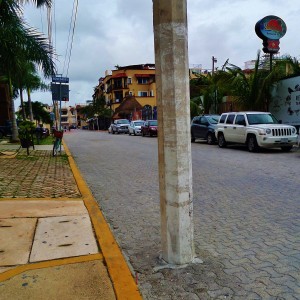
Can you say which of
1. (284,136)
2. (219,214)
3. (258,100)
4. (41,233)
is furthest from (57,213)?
(258,100)

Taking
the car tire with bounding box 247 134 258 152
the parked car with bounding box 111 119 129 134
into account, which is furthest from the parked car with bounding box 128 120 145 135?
the car tire with bounding box 247 134 258 152

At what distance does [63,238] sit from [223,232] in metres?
2.10

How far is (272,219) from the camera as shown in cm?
513

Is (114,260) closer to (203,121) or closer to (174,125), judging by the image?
(174,125)

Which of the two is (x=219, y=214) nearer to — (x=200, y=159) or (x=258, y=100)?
(x=200, y=159)

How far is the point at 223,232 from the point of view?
4.64 m

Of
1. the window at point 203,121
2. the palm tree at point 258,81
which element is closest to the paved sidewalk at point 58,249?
the window at point 203,121

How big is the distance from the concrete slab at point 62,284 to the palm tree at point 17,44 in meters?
10.4

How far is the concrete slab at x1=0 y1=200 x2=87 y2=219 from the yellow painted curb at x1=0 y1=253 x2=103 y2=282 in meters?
1.78

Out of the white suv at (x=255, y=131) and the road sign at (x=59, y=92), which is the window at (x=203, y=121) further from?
the road sign at (x=59, y=92)

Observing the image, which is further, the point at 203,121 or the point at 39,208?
the point at 203,121

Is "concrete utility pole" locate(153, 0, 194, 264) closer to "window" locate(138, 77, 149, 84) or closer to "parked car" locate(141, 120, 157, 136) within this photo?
"parked car" locate(141, 120, 157, 136)

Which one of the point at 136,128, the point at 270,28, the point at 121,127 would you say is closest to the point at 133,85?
the point at 121,127

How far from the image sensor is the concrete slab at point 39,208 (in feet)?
Answer: 17.8
